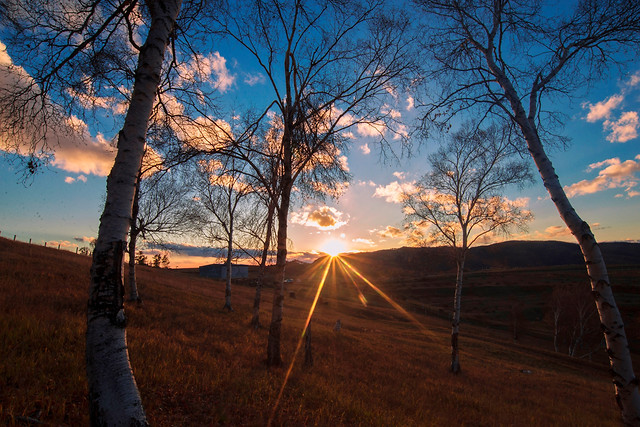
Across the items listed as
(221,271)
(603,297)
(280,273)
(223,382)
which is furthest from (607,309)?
(221,271)

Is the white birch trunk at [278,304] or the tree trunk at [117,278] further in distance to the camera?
the white birch trunk at [278,304]

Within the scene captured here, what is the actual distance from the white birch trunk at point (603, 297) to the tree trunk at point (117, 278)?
21.9ft

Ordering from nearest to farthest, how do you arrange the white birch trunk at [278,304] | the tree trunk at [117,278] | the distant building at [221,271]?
the tree trunk at [117,278] < the white birch trunk at [278,304] < the distant building at [221,271]

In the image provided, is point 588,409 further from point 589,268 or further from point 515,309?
point 515,309

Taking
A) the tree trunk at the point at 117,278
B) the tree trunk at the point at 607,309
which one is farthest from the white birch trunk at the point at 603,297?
the tree trunk at the point at 117,278

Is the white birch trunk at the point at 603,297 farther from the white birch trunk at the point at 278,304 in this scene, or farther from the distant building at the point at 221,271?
the distant building at the point at 221,271

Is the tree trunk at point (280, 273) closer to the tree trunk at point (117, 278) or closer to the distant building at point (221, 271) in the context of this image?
the tree trunk at point (117, 278)

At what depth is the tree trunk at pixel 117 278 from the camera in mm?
2438

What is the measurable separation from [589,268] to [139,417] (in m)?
7.18

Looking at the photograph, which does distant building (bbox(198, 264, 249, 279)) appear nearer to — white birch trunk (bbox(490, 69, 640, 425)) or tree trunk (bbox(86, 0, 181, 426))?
white birch trunk (bbox(490, 69, 640, 425))

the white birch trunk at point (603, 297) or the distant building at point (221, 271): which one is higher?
the white birch trunk at point (603, 297)

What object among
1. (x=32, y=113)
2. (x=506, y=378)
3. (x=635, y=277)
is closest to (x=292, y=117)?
(x=32, y=113)

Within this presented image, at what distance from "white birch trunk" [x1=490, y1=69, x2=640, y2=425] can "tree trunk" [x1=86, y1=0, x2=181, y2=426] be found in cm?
667

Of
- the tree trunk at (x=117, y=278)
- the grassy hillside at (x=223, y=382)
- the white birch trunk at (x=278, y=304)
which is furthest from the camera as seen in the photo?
the white birch trunk at (x=278, y=304)
